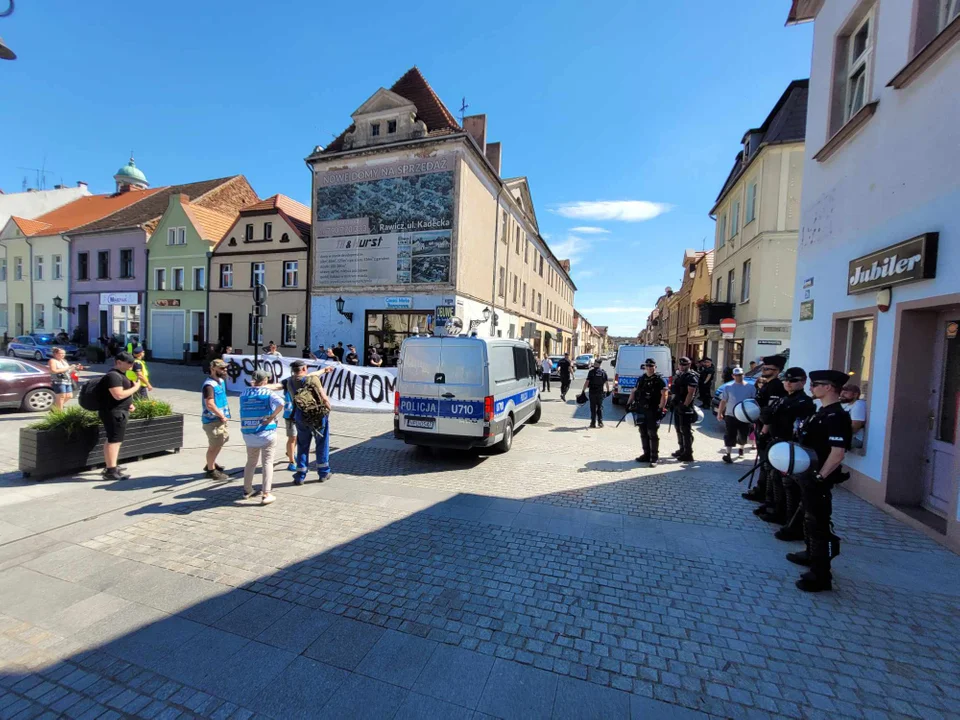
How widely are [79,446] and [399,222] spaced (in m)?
16.4

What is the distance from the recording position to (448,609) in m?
Result: 3.25

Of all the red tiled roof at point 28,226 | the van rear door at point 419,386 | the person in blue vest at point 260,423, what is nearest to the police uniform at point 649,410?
the van rear door at point 419,386

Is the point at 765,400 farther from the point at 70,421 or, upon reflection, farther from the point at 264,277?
the point at 264,277

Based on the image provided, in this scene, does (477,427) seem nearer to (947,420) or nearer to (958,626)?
(958,626)

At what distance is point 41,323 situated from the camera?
31.3 metres

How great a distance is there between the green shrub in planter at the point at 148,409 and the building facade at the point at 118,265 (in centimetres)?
2614

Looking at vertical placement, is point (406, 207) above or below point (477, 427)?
above

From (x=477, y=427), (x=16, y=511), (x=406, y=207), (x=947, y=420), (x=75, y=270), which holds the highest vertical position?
(x=406, y=207)

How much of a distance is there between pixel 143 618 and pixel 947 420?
8206mm

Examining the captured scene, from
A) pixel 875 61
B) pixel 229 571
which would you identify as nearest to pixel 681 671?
pixel 229 571

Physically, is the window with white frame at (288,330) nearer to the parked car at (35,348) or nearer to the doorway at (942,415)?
the parked car at (35,348)

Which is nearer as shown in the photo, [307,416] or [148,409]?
[307,416]

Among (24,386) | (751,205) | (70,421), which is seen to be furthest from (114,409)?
(751,205)

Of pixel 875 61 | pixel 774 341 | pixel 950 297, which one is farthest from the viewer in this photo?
pixel 774 341
